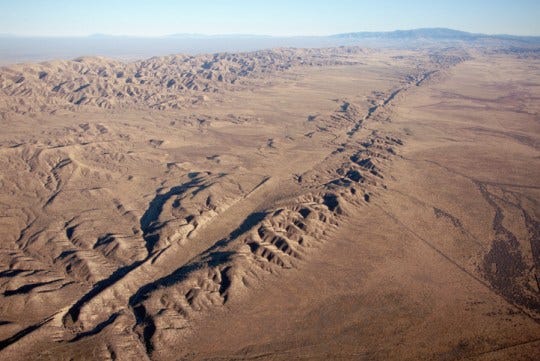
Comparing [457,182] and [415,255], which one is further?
[457,182]

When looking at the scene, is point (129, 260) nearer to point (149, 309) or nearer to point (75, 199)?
point (149, 309)

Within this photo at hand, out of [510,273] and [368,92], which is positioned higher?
[368,92]

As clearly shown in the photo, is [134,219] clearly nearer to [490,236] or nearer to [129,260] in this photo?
[129,260]

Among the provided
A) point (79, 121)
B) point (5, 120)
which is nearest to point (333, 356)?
point (79, 121)

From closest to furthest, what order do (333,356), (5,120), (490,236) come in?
1. (333,356)
2. (490,236)
3. (5,120)

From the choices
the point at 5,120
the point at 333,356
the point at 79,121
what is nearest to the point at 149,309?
the point at 333,356

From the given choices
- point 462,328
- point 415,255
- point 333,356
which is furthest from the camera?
point 415,255
